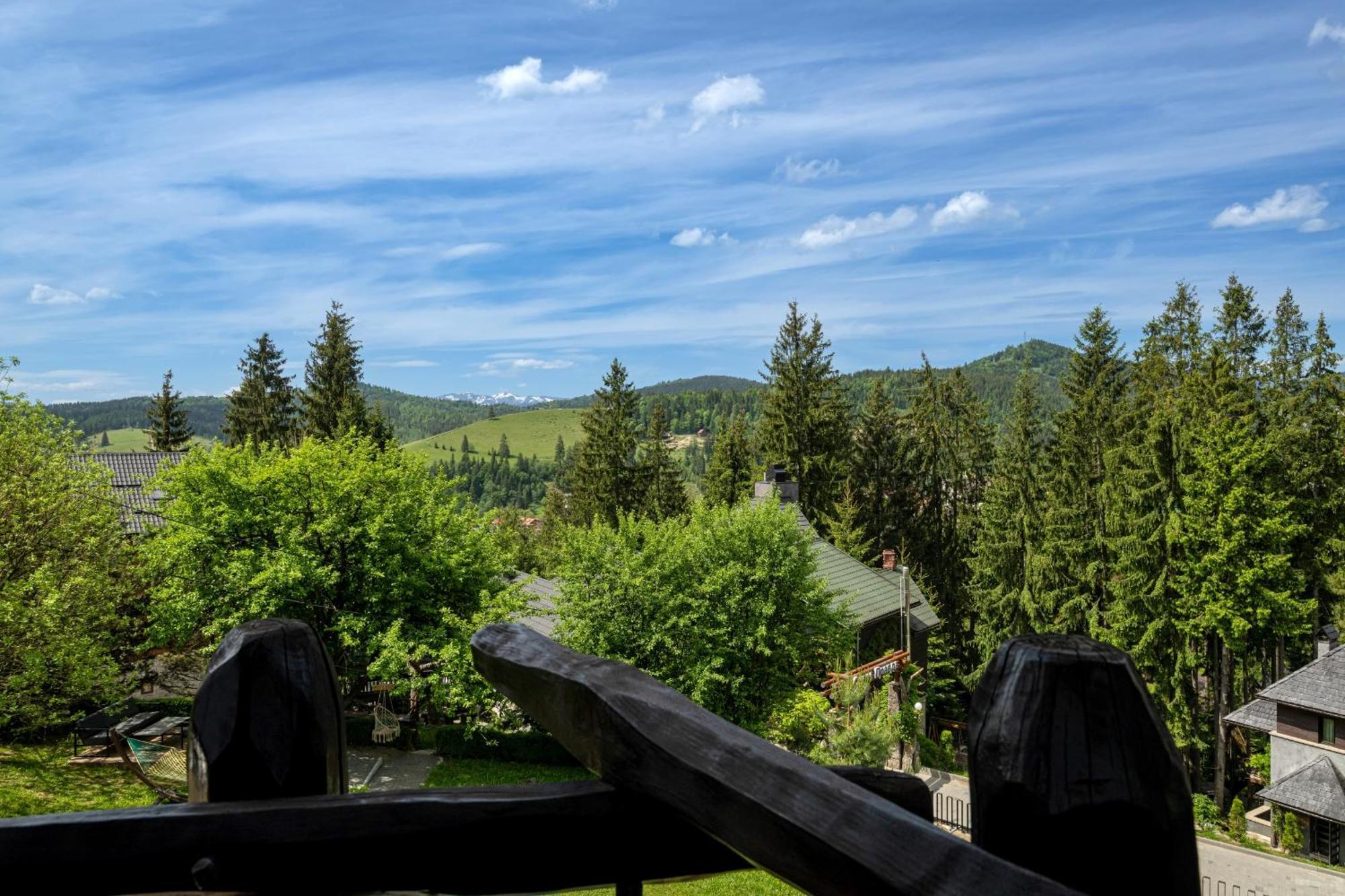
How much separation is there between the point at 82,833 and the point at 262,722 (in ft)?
1.21

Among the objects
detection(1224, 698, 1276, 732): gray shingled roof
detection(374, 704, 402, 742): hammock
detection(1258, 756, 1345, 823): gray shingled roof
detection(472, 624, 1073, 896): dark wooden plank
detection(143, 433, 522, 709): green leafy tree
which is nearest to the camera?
detection(472, 624, 1073, 896): dark wooden plank

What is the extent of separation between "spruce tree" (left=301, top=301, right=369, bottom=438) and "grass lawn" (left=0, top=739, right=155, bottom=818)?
2723 centimetres

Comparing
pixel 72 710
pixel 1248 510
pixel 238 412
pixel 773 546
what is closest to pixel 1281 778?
pixel 1248 510

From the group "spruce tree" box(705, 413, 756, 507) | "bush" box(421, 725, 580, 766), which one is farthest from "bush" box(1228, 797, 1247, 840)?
"spruce tree" box(705, 413, 756, 507)

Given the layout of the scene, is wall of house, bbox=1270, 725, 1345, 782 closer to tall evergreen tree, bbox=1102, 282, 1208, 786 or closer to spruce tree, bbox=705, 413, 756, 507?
tall evergreen tree, bbox=1102, 282, 1208, 786

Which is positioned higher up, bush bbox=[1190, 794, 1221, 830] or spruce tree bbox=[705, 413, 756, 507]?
spruce tree bbox=[705, 413, 756, 507]

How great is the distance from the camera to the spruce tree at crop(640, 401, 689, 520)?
4831 cm

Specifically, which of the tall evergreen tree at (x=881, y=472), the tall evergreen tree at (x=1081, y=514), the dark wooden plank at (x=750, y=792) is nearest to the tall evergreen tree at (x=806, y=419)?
the tall evergreen tree at (x=881, y=472)

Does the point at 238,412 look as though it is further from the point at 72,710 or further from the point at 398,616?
the point at 398,616

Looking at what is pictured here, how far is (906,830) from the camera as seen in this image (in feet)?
4.09

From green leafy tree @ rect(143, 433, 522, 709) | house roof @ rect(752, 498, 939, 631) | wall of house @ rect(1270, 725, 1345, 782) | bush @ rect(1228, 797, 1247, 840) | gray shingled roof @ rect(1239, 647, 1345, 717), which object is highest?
green leafy tree @ rect(143, 433, 522, 709)

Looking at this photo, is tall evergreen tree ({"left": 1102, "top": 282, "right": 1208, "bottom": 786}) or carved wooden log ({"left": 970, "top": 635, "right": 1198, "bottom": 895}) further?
tall evergreen tree ({"left": 1102, "top": 282, "right": 1208, "bottom": 786})

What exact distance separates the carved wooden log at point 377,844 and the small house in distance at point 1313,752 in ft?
94.8

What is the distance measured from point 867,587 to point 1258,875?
45.1 feet
